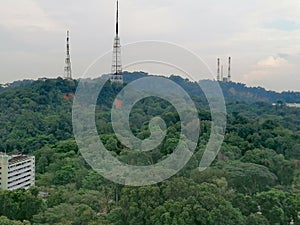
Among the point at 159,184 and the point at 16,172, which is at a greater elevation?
the point at 159,184

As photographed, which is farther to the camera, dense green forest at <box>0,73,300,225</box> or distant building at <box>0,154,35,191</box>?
distant building at <box>0,154,35,191</box>

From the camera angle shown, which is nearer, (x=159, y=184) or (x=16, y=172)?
(x=159, y=184)

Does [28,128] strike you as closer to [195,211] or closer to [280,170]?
[280,170]

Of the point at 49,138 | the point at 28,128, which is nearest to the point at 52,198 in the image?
the point at 49,138

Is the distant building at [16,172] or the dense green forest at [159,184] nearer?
the dense green forest at [159,184]
